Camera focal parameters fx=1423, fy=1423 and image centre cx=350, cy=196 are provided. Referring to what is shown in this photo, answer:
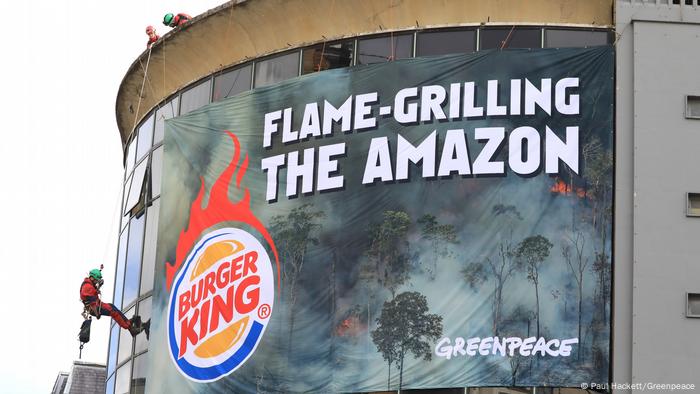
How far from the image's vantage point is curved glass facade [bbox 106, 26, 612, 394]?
33.8 metres

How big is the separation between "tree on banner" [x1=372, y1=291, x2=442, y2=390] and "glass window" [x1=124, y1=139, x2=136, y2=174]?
1174 cm

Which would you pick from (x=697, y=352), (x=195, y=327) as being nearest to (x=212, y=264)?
(x=195, y=327)

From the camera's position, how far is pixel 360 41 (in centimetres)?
3500

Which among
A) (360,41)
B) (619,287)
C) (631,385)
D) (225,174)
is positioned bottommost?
(631,385)

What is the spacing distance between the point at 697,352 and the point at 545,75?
7203mm

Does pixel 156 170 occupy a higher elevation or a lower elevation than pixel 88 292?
higher

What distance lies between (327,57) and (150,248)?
718 cm

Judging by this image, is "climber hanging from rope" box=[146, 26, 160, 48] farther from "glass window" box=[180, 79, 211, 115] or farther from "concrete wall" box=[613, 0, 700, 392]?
"concrete wall" box=[613, 0, 700, 392]

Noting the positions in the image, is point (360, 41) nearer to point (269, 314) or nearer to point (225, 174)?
point (225, 174)

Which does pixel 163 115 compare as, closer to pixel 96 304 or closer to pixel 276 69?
pixel 276 69

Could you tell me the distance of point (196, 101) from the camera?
124 ft

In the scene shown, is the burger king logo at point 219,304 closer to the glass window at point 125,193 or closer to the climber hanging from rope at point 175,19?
the glass window at point 125,193

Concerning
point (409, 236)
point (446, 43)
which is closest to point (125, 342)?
point (409, 236)

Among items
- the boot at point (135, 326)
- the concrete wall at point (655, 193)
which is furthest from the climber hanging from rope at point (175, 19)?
the concrete wall at point (655, 193)
